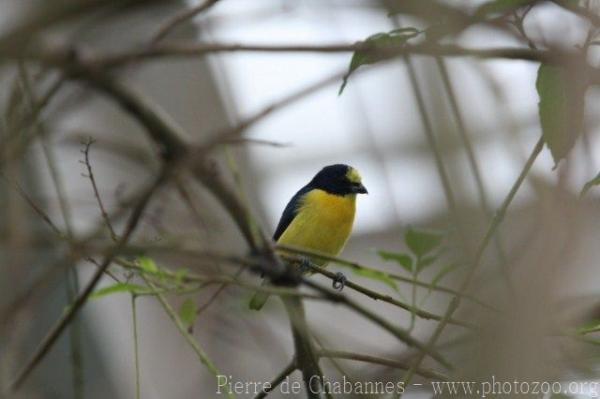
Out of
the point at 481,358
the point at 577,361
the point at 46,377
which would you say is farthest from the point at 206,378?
the point at 481,358

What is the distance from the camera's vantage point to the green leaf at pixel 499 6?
165 centimetres

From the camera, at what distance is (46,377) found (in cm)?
544

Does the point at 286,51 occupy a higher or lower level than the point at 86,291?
higher

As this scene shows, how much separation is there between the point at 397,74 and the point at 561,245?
369 centimetres

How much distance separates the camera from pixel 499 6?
1.71m

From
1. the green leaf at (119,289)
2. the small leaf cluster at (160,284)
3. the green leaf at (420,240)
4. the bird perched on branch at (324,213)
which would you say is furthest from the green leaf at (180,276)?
the bird perched on branch at (324,213)

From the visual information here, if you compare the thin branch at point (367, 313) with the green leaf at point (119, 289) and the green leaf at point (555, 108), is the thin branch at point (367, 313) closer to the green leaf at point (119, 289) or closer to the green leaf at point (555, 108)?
the green leaf at point (555, 108)

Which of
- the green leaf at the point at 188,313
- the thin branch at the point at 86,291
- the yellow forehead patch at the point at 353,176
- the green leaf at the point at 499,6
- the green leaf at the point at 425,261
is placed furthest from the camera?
the yellow forehead patch at the point at 353,176

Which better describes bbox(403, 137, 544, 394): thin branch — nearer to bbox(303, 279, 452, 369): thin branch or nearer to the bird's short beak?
bbox(303, 279, 452, 369): thin branch

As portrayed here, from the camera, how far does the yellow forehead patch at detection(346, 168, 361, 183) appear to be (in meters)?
5.11

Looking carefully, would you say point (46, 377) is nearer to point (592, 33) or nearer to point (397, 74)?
point (397, 74)

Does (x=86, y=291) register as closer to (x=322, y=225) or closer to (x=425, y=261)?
(x=425, y=261)

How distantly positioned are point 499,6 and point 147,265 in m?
0.91

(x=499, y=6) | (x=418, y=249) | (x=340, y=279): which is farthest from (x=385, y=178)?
(x=499, y=6)
